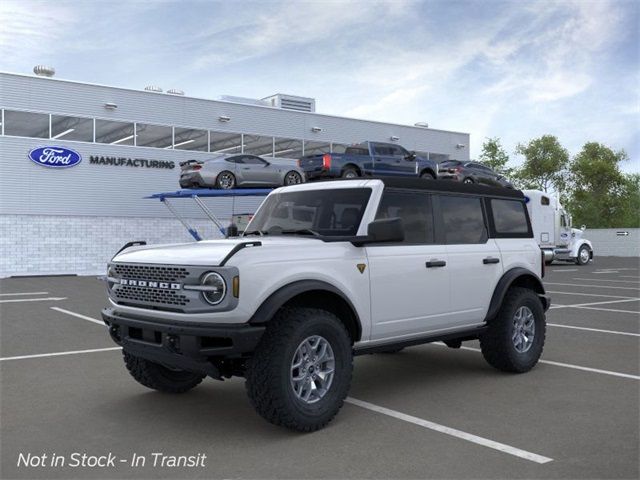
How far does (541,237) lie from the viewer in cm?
2816

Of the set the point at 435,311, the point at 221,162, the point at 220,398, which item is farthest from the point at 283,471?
the point at 221,162

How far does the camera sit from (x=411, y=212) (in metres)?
6.09

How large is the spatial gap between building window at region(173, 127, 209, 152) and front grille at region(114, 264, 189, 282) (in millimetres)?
25706

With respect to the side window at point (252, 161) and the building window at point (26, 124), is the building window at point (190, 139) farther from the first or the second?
the side window at point (252, 161)

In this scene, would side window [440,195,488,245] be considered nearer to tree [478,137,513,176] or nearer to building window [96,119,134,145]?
building window [96,119,134,145]

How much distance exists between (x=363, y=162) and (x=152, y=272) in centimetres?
1737

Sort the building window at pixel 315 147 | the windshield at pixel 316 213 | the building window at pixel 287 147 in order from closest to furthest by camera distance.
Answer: the windshield at pixel 316 213, the building window at pixel 287 147, the building window at pixel 315 147

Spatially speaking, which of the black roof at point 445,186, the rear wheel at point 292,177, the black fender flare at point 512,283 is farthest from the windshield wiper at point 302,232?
the rear wheel at point 292,177

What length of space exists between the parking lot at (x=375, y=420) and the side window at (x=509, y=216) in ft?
5.19

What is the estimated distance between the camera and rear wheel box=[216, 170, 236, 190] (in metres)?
22.9

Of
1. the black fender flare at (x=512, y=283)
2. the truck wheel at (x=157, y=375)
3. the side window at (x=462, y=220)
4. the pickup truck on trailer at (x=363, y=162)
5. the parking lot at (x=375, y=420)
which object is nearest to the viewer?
the parking lot at (x=375, y=420)

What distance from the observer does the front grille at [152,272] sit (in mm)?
4785

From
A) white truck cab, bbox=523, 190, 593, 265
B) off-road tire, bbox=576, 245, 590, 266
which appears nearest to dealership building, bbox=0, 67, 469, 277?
white truck cab, bbox=523, 190, 593, 265

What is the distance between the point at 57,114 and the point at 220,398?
79.7 ft
